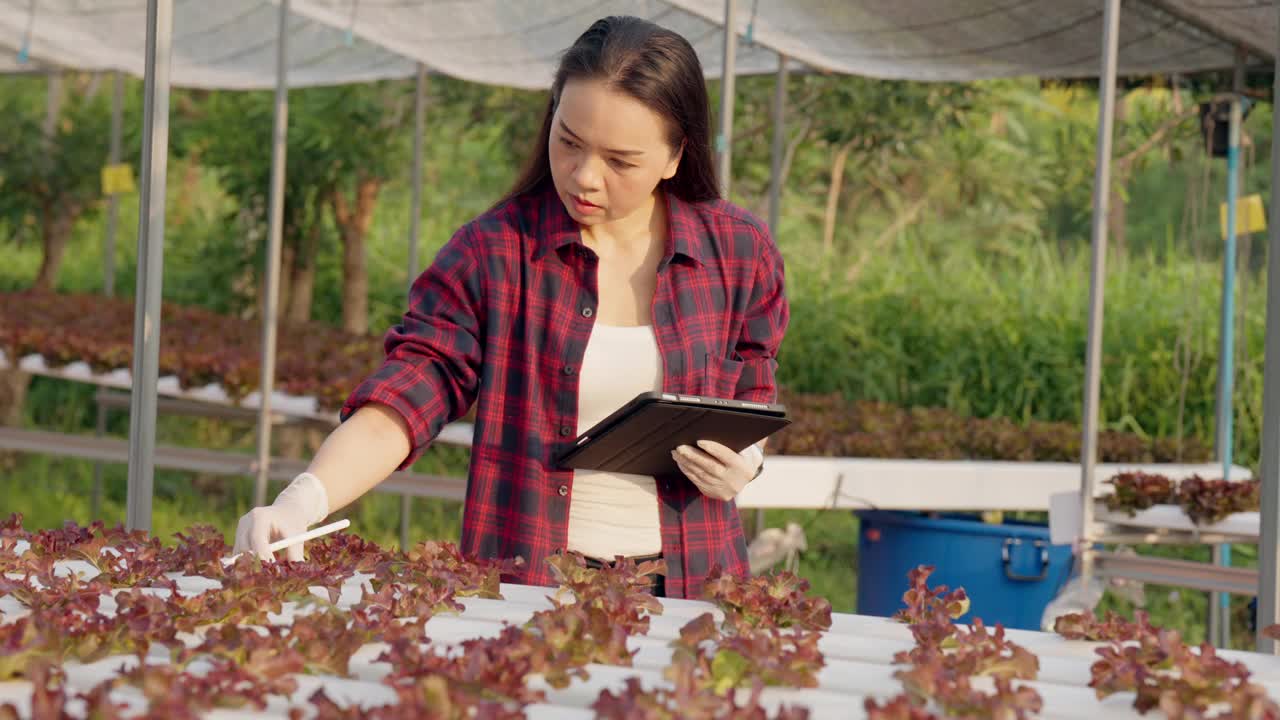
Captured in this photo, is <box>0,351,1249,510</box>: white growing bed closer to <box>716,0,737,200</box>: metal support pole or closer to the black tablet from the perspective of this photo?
<box>716,0,737,200</box>: metal support pole

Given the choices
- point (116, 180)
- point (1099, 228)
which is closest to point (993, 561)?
point (1099, 228)

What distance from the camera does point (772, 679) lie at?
1.22 meters

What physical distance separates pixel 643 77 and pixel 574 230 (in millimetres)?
265

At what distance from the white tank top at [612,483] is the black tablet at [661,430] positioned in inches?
1.1

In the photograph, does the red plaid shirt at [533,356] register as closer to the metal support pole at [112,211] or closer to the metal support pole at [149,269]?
the metal support pole at [149,269]

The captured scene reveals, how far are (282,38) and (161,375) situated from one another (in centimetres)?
181

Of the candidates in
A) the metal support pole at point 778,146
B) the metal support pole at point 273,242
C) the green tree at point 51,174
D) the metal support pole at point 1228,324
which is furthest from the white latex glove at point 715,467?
the green tree at point 51,174

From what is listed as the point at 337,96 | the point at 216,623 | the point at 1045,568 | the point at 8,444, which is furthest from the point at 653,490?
the point at 337,96

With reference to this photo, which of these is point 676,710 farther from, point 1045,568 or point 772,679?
point 1045,568

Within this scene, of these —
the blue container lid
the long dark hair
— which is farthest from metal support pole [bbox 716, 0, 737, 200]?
the long dark hair

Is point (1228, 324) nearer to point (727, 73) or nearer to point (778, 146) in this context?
point (778, 146)

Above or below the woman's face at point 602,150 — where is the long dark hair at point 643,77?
above

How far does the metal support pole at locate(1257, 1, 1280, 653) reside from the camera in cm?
221

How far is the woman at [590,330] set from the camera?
1.97 m
